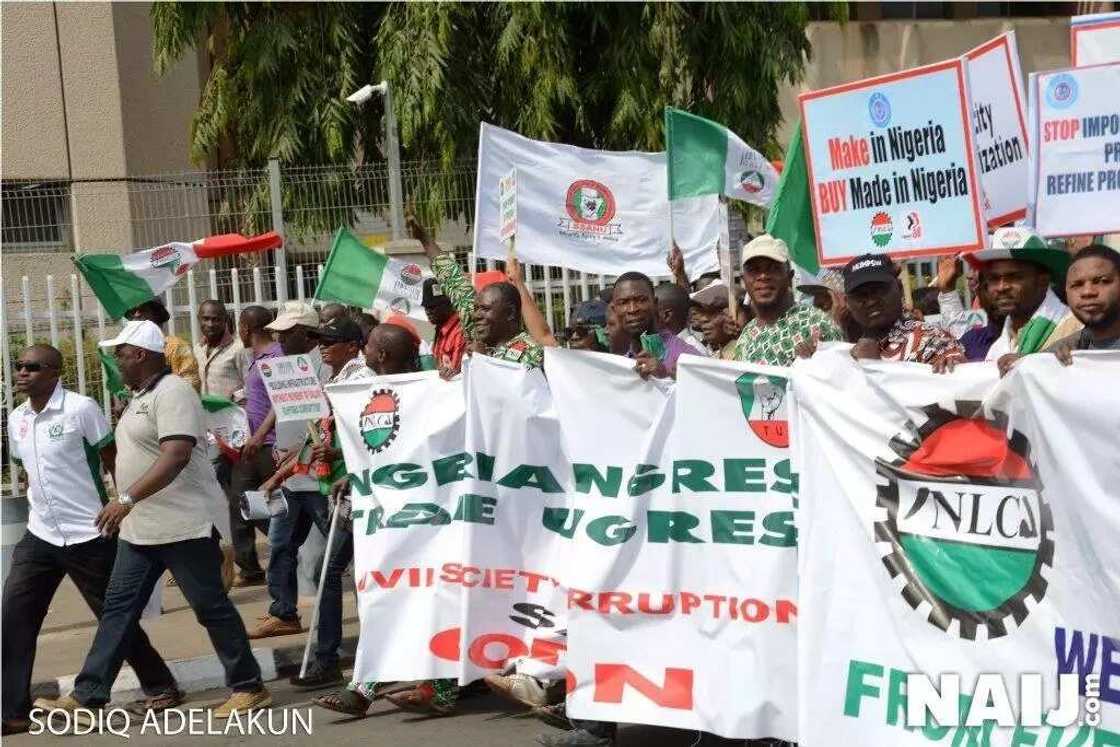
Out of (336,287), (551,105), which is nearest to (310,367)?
(336,287)

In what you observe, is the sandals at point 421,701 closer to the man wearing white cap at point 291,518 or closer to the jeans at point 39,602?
the jeans at point 39,602

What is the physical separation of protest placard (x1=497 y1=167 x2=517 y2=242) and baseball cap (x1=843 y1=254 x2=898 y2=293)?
2.60m

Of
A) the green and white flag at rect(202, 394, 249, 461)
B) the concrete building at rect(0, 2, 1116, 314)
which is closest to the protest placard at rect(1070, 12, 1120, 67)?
the green and white flag at rect(202, 394, 249, 461)

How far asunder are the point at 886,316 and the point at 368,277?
5105 millimetres

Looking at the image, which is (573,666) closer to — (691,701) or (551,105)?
(691,701)

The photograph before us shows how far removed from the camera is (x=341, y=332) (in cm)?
951

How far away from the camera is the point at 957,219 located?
7.30 meters

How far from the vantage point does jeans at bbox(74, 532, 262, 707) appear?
Result: 8.02m

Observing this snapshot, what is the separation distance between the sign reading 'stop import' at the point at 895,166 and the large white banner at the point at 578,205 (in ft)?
8.53

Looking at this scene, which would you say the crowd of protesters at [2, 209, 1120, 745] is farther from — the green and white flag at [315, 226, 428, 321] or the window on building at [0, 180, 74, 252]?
the window on building at [0, 180, 74, 252]

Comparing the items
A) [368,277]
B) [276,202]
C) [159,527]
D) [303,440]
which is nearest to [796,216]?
[303,440]

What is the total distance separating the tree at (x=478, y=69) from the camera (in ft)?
60.5

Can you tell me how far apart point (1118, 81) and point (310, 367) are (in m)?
4.51

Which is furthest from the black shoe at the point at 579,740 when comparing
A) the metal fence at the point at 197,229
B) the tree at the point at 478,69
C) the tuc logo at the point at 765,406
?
the tree at the point at 478,69
